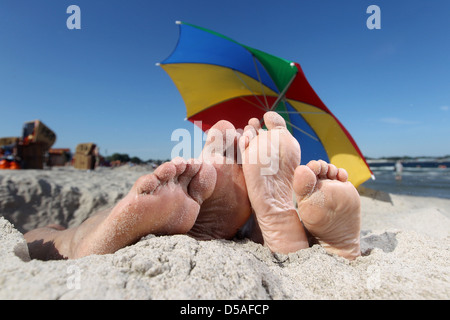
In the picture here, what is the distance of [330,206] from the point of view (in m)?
0.87

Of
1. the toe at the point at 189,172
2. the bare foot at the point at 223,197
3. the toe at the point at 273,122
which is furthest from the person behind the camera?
the toe at the point at 273,122

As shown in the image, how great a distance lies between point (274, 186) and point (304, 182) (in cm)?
15

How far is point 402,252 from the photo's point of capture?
0.94 metres

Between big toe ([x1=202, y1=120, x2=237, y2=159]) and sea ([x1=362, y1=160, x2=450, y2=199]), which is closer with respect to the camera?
big toe ([x1=202, y1=120, x2=237, y2=159])

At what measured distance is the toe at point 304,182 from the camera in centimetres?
87

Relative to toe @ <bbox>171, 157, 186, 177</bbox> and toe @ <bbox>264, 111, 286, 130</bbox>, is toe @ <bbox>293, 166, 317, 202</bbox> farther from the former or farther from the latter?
toe @ <bbox>171, 157, 186, 177</bbox>

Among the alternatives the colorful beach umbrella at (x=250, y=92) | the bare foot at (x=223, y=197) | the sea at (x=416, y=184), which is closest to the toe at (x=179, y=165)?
the bare foot at (x=223, y=197)

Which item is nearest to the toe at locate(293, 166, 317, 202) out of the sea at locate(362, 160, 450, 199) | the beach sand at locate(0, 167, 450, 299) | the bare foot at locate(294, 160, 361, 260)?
the bare foot at locate(294, 160, 361, 260)

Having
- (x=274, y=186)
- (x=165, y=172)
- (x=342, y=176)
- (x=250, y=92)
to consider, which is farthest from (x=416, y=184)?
(x=165, y=172)

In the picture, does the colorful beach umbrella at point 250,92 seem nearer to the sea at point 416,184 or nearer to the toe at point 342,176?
the toe at point 342,176

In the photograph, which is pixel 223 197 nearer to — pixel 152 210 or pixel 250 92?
pixel 152 210

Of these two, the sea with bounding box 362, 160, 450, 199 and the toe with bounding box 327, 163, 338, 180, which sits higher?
the toe with bounding box 327, 163, 338, 180

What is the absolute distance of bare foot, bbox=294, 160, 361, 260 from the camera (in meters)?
0.87

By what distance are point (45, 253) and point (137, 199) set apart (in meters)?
0.55
